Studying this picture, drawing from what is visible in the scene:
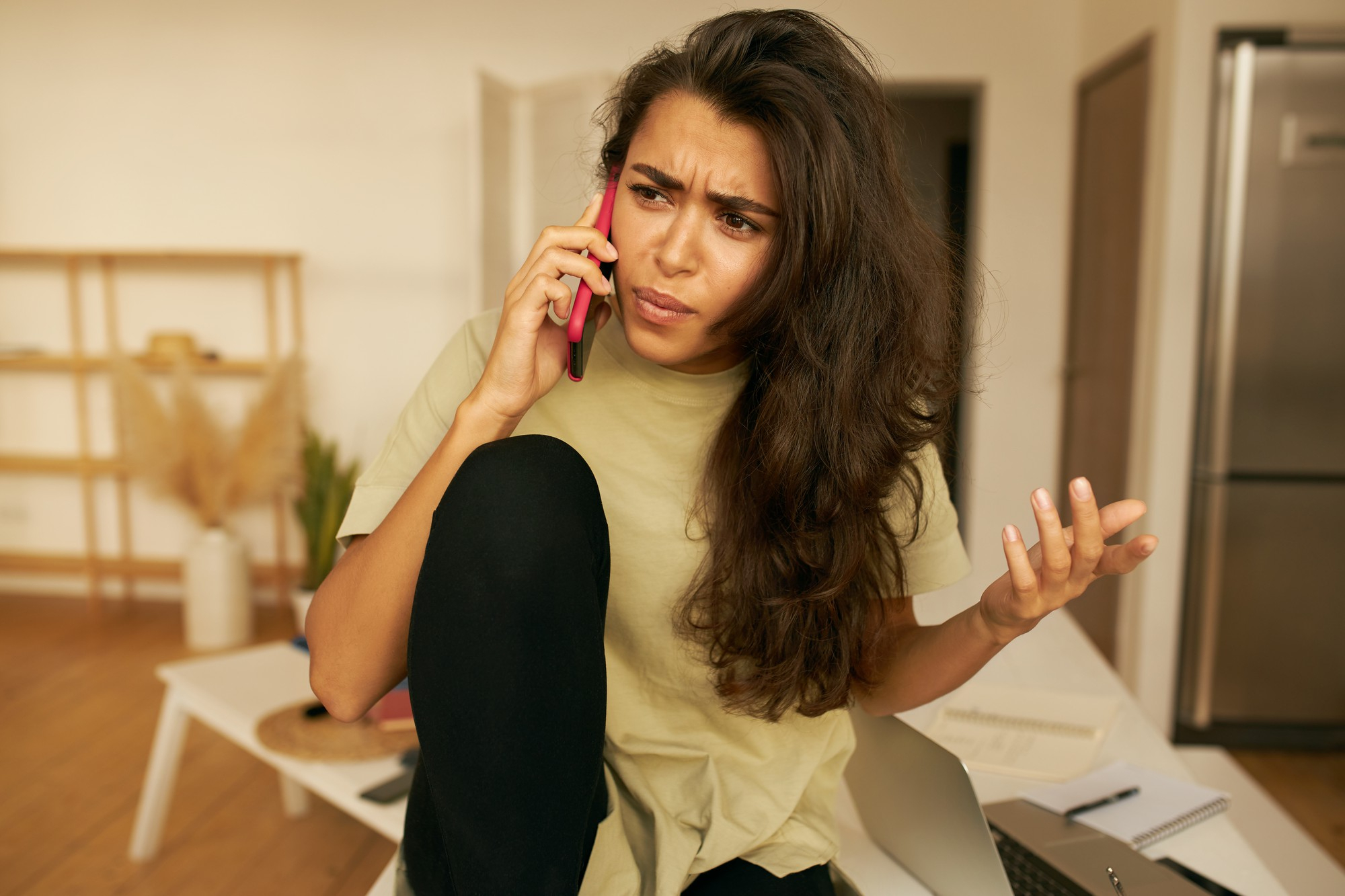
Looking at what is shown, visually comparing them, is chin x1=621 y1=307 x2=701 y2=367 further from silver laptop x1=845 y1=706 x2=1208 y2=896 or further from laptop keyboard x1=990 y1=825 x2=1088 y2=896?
laptop keyboard x1=990 y1=825 x2=1088 y2=896

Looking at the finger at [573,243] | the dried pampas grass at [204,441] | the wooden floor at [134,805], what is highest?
the finger at [573,243]

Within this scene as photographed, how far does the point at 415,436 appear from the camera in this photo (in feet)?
3.25

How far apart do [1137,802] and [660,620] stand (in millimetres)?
672

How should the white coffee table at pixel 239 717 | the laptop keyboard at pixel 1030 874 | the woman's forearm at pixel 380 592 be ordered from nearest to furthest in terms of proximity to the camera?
the woman's forearm at pixel 380 592 < the laptop keyboard at pixel 1030 874 < the white coffee table at pixel 239 717

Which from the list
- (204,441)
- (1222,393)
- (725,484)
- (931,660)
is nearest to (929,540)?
(931,660)

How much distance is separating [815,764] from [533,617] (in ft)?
1.35

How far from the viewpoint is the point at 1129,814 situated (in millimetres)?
1194

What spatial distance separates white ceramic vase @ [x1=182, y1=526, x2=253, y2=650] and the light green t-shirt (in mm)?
2819

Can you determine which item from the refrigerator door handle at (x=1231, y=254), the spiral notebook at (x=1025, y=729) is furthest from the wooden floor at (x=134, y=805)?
the spiral notebook at (x=1025, y=729)

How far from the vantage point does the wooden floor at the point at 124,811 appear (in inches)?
77.9

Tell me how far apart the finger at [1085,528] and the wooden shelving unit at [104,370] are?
338 cm

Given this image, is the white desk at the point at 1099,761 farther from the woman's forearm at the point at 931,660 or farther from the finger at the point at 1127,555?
the finger at the point at 1127,555

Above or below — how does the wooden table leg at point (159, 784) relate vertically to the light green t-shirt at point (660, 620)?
below

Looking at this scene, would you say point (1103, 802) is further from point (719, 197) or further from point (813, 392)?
point (719, 197)
